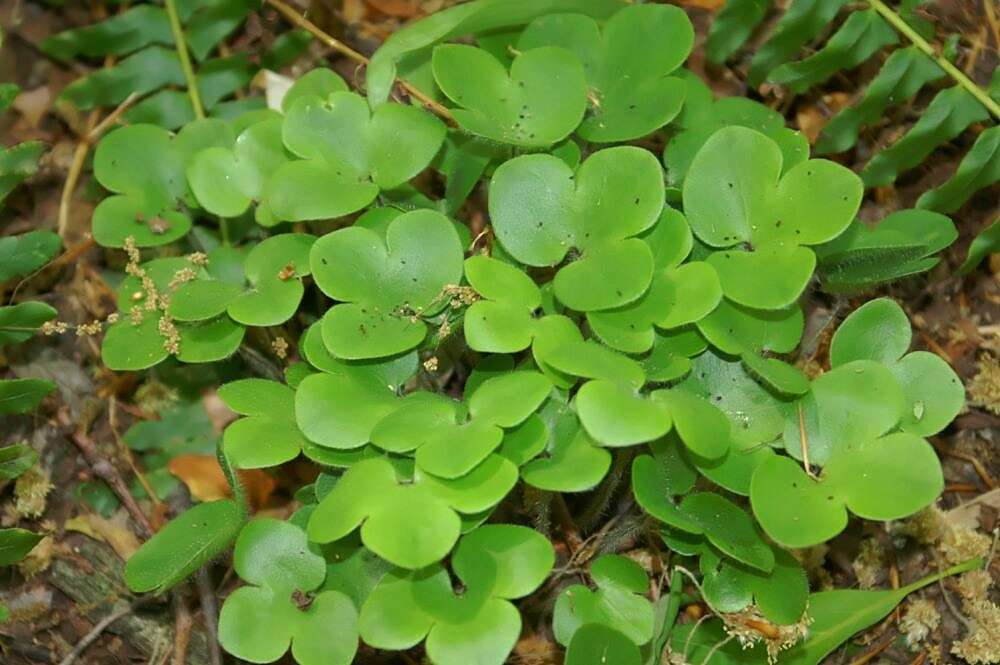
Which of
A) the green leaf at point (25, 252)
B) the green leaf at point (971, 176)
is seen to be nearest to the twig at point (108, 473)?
the green leaf at point (25, 252)

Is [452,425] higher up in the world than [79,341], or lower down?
higher up

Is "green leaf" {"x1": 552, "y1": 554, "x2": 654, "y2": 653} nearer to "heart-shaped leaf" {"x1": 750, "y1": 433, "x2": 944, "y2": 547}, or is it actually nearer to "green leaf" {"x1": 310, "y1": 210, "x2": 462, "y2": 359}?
"heart-shaped leaf" {"x1": 750, "y1": 433, "x2": 944, "y2": 547}

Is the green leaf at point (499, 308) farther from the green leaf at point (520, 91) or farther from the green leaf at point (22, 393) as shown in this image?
the green leaf at point (22, 393)

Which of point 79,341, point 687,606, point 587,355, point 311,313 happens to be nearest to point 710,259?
point 587,355

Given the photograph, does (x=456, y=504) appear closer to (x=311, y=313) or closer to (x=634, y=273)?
(x=634, y=273)

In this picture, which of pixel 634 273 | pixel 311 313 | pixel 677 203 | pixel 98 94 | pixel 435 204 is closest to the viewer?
pixel 634 273

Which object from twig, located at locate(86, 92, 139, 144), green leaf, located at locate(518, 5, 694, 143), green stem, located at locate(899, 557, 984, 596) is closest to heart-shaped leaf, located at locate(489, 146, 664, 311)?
green leaf, located at locate(518, 5, 694, 143)

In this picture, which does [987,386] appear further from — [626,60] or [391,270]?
[391,270]
